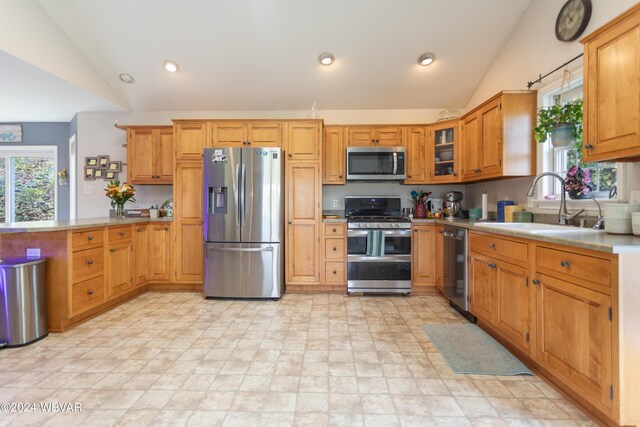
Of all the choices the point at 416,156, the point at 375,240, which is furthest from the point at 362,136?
the point at 375,240

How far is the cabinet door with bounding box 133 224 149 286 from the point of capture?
3553 mm

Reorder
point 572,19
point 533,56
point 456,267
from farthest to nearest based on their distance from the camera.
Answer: point 456,267
point 533,56
point 572,19

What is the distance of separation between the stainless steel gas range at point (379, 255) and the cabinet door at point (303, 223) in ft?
1.39

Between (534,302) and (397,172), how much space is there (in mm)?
2248

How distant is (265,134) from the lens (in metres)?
3.70

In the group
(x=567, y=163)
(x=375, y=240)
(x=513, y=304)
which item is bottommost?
(x=513, y=304)

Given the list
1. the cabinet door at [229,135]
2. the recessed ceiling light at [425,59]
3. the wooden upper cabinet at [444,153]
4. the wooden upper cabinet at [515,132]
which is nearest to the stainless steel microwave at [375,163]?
the wooden upper cabinet at [444,153]

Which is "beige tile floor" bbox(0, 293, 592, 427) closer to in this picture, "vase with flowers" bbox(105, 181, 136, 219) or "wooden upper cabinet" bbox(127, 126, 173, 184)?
"vase with flowers" bbox(105, 181, 136, 219)

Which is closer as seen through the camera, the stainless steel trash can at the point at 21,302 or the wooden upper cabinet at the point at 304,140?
the stainless steel trash can at the point at 21,302

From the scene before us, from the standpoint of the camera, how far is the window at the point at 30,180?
4992 millimetres

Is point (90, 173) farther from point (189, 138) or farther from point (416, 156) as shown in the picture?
point (416, 156)

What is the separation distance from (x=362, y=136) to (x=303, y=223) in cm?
138

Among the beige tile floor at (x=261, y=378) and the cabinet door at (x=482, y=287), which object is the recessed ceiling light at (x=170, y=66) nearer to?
the beige tile floor at (x=261, y=378)

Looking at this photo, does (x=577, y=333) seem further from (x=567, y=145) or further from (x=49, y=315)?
(x=49, y=315)
